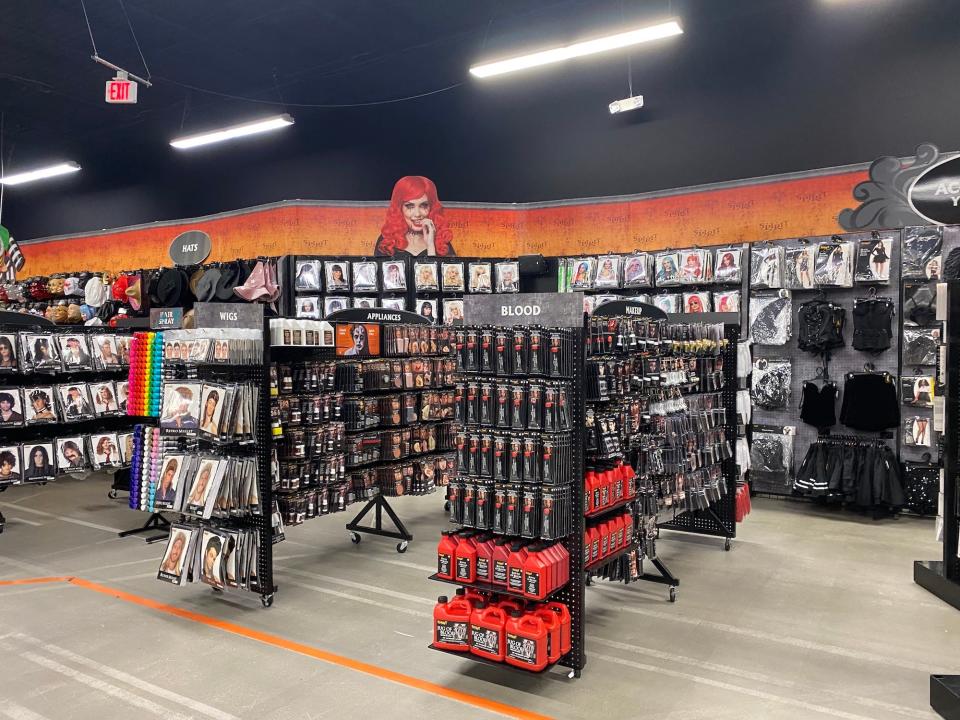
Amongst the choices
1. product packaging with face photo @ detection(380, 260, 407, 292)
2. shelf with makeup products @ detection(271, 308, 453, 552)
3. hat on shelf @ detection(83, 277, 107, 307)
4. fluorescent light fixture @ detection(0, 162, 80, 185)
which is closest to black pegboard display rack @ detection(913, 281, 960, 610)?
shelf with makeup products @ detection(271, 308, 453, 552)

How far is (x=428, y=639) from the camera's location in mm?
4230

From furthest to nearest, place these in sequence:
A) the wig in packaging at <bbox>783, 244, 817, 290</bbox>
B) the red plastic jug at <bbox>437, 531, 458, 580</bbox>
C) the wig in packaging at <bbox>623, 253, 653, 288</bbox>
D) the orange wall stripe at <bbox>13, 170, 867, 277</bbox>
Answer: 1. the wig in packaging at <bbox>623, 253, 653, 288</bbox>
2. the orange wall stripe at <bbox>13, 170, 867, 277</bbox>
3. the wig in packaging at <bbox>783, 244, 817, 290</bbox>
4. the red plastic jug at <bbox>437, 531, 458, 580</bbox>

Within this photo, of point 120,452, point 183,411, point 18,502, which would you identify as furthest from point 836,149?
point 18,502

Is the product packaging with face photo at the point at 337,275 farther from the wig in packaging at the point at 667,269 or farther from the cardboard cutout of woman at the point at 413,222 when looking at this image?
the wig in packaging at the point at 667,269

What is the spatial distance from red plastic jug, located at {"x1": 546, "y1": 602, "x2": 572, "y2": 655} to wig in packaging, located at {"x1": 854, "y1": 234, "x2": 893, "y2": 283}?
5933 mm

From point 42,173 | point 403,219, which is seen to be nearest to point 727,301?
point 403,219

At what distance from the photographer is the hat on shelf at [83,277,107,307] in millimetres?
10617

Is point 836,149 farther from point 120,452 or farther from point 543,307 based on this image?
point 120,452

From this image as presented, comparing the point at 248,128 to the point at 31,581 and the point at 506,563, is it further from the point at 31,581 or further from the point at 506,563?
the point at 506,563

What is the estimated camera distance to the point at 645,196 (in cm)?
980

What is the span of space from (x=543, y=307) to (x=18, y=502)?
740 centimetres

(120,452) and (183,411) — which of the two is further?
(120,452)

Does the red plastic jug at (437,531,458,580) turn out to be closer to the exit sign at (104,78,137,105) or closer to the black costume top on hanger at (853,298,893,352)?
the black costume top on hanger at (853,298,893,352)

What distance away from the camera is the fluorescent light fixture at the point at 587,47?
7176mm
